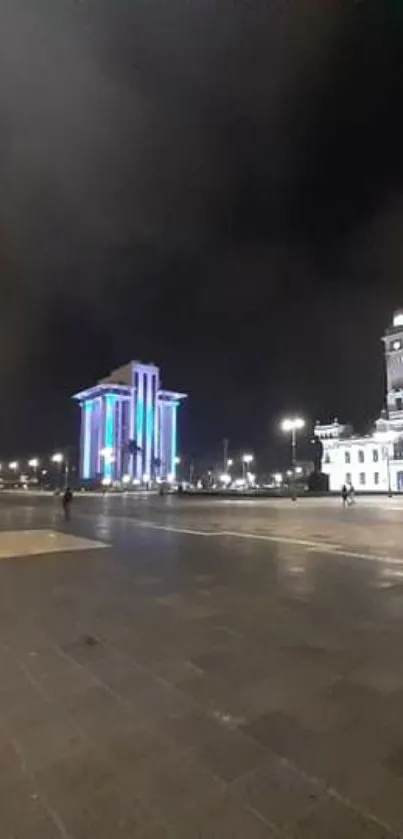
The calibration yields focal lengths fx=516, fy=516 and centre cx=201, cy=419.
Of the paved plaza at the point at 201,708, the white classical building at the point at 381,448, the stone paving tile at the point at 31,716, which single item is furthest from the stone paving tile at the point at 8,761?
the white classical building at the point at 381,448

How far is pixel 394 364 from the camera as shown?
9619cm

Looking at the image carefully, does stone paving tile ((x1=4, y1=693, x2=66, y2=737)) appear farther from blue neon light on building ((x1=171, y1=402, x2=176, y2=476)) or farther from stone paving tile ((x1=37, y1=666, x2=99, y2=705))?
blue neon light on building ((x1=171, y1=402, x2=176, y2=476))

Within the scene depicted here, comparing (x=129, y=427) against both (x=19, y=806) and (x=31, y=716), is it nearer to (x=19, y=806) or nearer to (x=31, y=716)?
(x=31, y=716)

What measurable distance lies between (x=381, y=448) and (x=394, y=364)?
16490mm

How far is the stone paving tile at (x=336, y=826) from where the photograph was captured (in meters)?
2.31

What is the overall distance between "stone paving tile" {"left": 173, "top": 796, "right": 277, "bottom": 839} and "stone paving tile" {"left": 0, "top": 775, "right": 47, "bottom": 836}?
70 centimetres

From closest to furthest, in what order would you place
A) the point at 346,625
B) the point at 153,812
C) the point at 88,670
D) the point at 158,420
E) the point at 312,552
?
the point at 153,812 → the point at 88,670 → the point at 346,625 → the point at 312,552 → the point at 158,420

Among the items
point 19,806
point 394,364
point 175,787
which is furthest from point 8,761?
point 394,364

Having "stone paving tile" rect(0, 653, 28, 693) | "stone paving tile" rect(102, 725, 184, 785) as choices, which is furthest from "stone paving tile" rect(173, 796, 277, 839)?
"stone paving tile" rect(0, 653, 28, 693)

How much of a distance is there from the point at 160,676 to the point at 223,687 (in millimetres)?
568

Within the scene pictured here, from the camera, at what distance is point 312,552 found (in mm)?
11766

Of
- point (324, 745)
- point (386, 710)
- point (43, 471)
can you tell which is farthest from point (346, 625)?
point (43, 471)

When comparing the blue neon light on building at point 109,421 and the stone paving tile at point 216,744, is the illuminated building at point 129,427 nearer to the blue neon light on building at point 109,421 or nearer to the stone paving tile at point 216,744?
the blue neon light on building at point 109,421

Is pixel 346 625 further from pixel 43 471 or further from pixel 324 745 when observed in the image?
pixel 43 471
